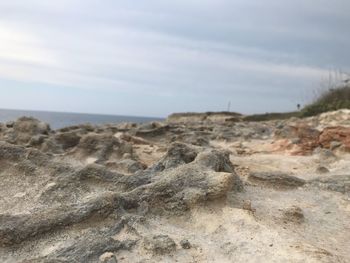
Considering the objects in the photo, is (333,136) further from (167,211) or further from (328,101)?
(328,101)

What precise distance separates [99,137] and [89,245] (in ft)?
11.3

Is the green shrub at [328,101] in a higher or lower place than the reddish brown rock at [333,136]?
higher

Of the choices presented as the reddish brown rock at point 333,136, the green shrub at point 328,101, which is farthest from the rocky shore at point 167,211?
the green shrub at point 328,101

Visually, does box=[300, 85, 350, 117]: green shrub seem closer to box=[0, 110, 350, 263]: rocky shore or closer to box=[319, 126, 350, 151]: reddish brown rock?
box=[319, 126, 350, 151]: reddish brown rock

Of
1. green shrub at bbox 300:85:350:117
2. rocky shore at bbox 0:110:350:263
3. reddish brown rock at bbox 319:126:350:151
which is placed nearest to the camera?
rocky shore at bbox 0:110:350:263

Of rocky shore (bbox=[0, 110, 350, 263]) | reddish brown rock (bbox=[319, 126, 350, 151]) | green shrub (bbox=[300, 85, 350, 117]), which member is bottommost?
rocky shore (bbox=[0, 110, 350, 263])

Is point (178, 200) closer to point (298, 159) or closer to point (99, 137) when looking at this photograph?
point (99, 137)

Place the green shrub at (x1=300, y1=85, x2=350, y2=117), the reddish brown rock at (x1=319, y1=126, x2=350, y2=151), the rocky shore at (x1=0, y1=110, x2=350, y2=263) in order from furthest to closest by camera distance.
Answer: the green shrub at (x1=300, y1=85, x2=350, y2=117) < the reddish brown rock at (x1=319, y1=126, x2=350, y2=151) < the rocky shore at (x1=0, y1=110, x2=350, y2=263)

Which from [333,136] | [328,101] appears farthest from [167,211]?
[328,101]

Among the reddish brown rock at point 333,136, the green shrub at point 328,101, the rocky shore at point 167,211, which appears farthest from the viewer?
the green shrub at point 328,101

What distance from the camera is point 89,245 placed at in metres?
3.62

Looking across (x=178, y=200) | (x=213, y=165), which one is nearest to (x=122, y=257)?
(x=178, y=200)

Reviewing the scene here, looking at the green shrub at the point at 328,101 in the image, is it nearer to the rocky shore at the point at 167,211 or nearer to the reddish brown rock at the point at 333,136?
the reddish brown rock at the point at 333,136

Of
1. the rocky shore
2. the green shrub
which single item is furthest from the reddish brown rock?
the green shrub
